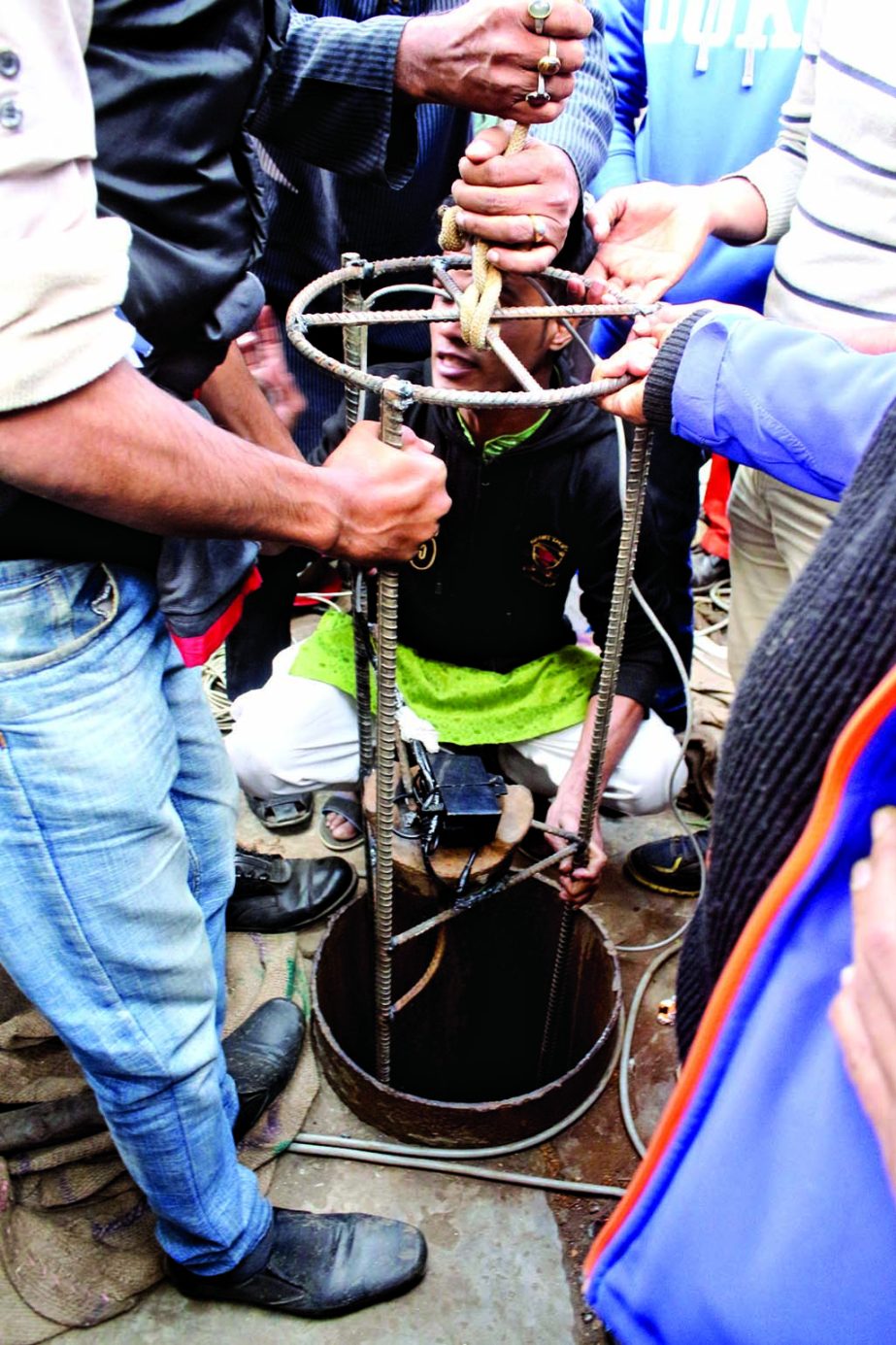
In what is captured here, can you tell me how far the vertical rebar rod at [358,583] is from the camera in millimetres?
1412

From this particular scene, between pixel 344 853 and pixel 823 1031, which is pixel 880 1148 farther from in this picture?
pixel 344 853

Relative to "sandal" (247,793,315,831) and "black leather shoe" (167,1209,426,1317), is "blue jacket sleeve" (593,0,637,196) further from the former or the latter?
"black leather shoe" (167,1209,426,1317)

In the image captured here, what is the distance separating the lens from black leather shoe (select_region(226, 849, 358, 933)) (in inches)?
89.0

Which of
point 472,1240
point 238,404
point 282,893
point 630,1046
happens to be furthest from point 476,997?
point 238,404

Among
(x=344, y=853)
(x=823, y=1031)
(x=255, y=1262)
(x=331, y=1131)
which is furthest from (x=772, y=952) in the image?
(x=344, y=853)

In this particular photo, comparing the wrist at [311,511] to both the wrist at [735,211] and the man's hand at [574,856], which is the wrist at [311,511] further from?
the wrist at [735,211]

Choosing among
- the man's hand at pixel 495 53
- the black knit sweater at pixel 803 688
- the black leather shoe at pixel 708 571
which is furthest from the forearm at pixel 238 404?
the black leather shoe at pixel 708 571

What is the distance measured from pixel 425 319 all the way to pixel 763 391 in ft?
1.63

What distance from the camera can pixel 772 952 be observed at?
65 cm

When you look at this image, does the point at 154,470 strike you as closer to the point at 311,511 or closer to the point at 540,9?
the point at 311,511

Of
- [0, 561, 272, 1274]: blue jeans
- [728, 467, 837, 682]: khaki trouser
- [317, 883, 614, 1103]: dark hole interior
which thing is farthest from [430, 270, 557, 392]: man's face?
[317, 883, 614, 1103]: dark hole interior

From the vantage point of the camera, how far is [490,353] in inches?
74.1

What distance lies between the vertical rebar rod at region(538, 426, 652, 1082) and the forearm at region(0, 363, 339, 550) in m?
0.44

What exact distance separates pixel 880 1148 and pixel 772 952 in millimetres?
131
